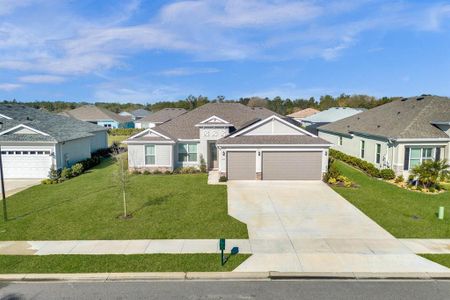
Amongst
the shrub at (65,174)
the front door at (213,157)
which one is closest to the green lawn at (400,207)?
the front door at (213,157)

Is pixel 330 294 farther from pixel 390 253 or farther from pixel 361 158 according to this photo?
pixel 361 158

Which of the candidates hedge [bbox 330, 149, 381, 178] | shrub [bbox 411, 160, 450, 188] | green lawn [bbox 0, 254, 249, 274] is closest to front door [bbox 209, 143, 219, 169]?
hedge [bbox 330, 149, 381, 178]

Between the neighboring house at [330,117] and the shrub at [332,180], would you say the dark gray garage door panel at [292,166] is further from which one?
the neighboring house at [330,117]

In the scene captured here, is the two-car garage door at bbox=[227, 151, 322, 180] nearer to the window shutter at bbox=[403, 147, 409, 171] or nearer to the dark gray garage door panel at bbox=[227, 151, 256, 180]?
the dark gray garage door panel at bbox=[227, 151, 256, 180]

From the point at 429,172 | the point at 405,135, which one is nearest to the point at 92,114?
the point at 405,135

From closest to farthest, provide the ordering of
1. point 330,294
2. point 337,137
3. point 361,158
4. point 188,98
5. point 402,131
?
point 330,294
point 402,131
point 361,158
point 337,137
point 188,98

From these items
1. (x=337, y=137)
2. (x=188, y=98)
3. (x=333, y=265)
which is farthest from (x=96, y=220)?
(x=188, y=98)
